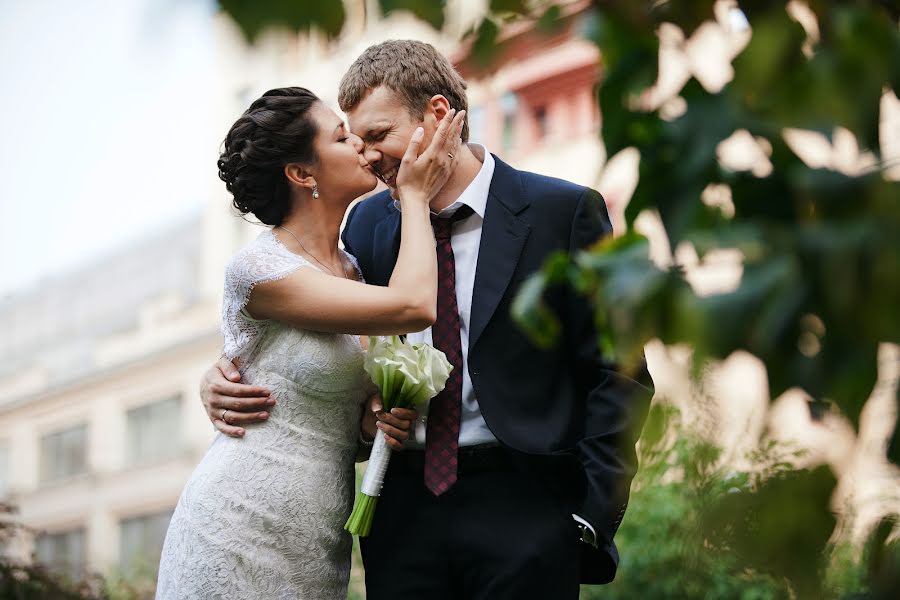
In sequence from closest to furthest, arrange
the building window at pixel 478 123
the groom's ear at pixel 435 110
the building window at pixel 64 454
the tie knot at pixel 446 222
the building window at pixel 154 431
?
the tie knot at pixel 446 222
the groom's ear at pixel 435 110
the building window at pixel 478 123
the building window at pixel 154 431
the building window at pixel 64 454

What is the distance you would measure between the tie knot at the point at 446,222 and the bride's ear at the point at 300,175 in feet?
1.17

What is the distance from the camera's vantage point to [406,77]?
3.79m

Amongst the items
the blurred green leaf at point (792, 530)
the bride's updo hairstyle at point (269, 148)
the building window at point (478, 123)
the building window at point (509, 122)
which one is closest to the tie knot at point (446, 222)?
the bride's updo hairstyle at point (269, 148)

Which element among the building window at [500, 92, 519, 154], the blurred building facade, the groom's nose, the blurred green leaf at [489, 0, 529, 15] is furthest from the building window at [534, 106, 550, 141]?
the blurred green leaf at [489, 0, 529, 15]

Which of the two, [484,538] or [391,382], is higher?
[391,382]

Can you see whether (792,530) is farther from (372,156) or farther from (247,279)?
(372,156)

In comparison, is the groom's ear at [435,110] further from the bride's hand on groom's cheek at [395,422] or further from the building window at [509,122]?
the building window at [509,122]

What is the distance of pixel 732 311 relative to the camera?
111 cm

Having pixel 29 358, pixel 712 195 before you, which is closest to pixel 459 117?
pixel 712 195

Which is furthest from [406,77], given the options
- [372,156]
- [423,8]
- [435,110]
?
→ [423,8]

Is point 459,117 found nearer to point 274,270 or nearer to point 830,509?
point 274,270

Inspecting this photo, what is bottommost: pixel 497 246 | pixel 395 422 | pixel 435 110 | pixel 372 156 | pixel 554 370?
pixel 395 422

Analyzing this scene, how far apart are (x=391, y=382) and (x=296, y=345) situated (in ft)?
1.09

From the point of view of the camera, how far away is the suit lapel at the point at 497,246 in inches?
135
